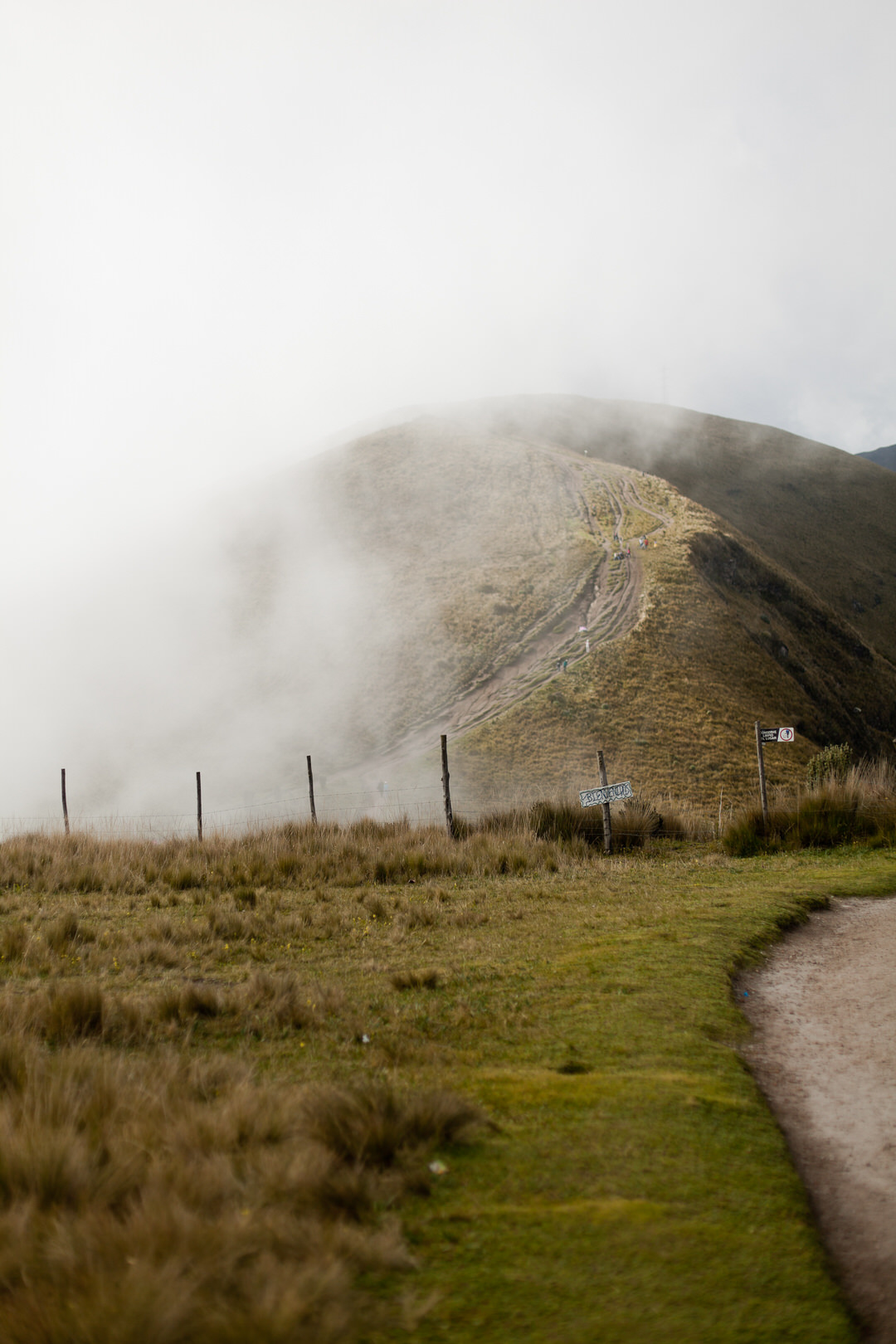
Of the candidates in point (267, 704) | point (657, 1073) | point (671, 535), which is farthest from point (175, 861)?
point (671, 535)

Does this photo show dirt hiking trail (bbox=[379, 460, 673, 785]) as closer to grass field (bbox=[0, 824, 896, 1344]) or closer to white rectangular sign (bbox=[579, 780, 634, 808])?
white rectangular sign (bbox=[579, 780, 634, 808])

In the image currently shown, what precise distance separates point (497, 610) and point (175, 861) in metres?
41.8

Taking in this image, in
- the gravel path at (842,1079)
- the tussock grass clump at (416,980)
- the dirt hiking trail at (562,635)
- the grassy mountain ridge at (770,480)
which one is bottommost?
the gravel path at (842,1079)

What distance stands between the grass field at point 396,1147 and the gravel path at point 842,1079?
18 cm

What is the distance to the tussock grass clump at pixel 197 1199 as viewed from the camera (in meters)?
2.35

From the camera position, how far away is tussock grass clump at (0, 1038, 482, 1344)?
2350 millimetres

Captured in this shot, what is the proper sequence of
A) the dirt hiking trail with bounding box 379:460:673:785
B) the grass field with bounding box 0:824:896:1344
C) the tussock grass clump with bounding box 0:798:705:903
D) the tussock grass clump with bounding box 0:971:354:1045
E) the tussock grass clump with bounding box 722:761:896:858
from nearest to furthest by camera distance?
the grass field with bounding box 0:824:896:1344 < the tussock grass clump with bounding box 0:971:354:1045 < the tussock grass clump with bounding box 0:798:705:903 < the tussock grass clump with bounding box 722:761:896:858 < the dirt hiking trail with bounding box 379:460:673:785

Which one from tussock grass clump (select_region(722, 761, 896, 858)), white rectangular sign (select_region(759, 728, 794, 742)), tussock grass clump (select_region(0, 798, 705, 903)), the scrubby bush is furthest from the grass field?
the scrubby bush

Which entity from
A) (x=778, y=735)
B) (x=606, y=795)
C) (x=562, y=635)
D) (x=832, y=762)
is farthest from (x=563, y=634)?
(x=606, y=795)

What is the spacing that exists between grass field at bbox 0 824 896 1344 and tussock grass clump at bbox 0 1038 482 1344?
0.5 inches

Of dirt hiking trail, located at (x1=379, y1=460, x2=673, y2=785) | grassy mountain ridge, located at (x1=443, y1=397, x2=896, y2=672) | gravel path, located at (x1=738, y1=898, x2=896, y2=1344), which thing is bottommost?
gravel path, located at (x1=738, y1=898, x2=896, y2=1344)

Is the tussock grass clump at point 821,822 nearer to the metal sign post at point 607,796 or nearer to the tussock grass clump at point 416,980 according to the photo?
the metal sign post at point 607,796

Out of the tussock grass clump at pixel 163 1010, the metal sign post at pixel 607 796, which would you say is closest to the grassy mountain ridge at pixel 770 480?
the metal sign post at pixel 607 796

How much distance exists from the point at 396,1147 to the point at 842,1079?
306 centimetres
